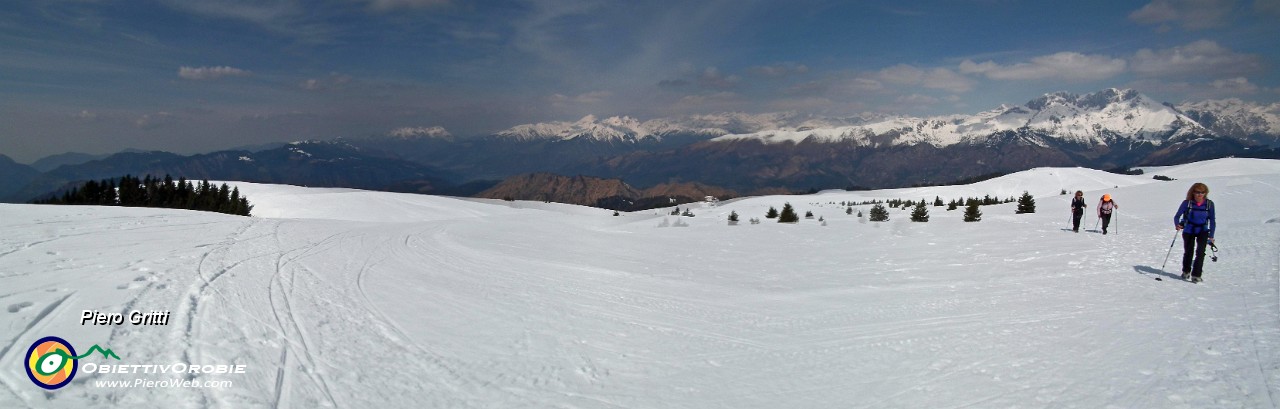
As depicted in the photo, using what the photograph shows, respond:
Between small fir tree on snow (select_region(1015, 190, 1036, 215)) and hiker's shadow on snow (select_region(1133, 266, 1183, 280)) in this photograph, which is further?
small fir tree on snow (select_region(1015, 190, 1036, 215))

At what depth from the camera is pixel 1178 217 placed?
37.8 ft

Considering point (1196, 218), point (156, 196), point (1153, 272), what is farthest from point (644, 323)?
point (156, 196)

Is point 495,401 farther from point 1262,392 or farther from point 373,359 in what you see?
point 1262,392

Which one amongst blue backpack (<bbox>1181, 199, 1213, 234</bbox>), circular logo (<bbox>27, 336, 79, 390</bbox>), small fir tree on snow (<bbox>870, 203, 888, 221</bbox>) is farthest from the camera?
small fir tree on snow (<bbox>870, 203, 888, 221</bbox>)

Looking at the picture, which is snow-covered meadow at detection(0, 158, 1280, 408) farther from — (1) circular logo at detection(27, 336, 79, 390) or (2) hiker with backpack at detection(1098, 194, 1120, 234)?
(2) hiker with backpack at detection(1098, 194, 1120, 234)

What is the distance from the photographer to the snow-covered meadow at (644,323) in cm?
550

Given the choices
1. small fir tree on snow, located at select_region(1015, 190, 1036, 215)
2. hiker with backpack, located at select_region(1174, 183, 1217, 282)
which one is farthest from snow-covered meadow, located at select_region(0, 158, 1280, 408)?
small fir tree on snow, located at select_region(1015, 190, 1036, 215)

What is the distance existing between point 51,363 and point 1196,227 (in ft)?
55.9

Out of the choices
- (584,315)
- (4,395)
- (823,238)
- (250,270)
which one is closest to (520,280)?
(584,315)

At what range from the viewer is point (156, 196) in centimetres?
4984

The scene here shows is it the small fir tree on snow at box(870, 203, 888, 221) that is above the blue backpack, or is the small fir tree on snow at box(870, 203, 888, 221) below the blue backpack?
below

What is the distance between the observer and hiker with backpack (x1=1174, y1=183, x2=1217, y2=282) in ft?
33.4

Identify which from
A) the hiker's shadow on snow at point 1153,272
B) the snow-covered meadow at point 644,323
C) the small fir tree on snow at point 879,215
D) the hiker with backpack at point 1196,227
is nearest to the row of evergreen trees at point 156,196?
the snow-covered meadow at point 644,323

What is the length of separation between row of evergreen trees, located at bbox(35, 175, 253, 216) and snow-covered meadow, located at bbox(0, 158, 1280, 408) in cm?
3409
